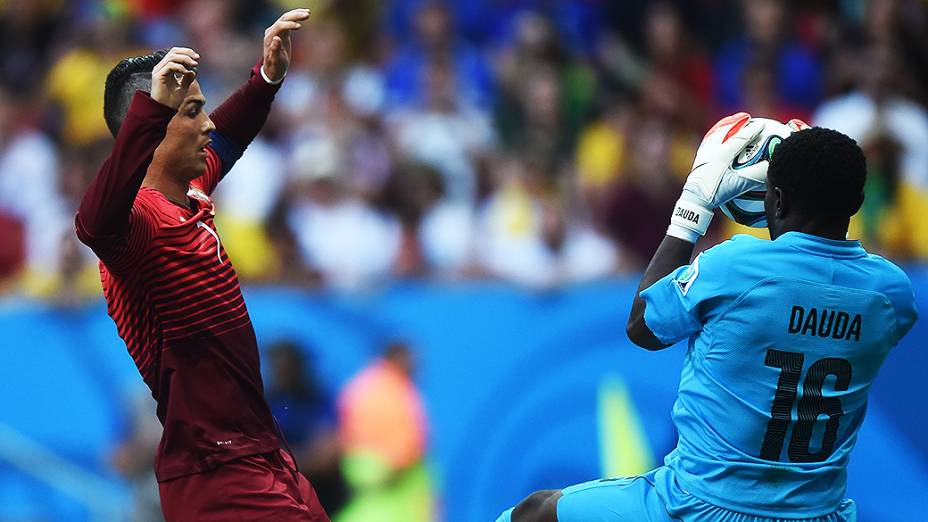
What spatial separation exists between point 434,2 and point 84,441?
4397 mm

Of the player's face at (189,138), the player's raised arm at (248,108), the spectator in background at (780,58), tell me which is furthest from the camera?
the spectator in background at (780,58)

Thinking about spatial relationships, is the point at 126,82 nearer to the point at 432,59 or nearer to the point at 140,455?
the point at 140,455

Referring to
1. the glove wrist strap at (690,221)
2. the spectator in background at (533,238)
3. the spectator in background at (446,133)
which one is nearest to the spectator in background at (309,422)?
the spectator in background at (533,238)

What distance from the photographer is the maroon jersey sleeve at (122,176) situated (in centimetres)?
392

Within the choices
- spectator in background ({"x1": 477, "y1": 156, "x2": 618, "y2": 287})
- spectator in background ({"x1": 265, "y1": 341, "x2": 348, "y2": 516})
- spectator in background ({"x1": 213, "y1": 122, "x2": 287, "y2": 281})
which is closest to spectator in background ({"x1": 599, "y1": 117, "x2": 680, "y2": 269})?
spectator in background ({"x1": 477, "y1": 156, "x2": 618, "y2": 287})

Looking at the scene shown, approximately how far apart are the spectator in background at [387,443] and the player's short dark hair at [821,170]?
5.12 meters

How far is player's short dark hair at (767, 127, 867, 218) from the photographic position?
152 inches

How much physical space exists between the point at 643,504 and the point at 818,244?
0.99 m

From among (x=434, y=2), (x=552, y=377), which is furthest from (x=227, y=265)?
(x=434, y=2)

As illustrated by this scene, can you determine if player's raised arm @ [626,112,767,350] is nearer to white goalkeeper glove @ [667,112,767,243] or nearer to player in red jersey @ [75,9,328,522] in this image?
white goalkeeper glove @ [667,112,767,243]

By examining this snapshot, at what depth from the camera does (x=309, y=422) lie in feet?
28.6

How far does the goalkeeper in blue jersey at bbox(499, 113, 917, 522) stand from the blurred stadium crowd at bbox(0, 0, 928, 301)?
357 cm

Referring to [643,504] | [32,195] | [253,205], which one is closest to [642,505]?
[643,504]

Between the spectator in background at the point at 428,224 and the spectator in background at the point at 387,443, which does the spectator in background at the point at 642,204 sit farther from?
the spectator in background at the point at 387,443
